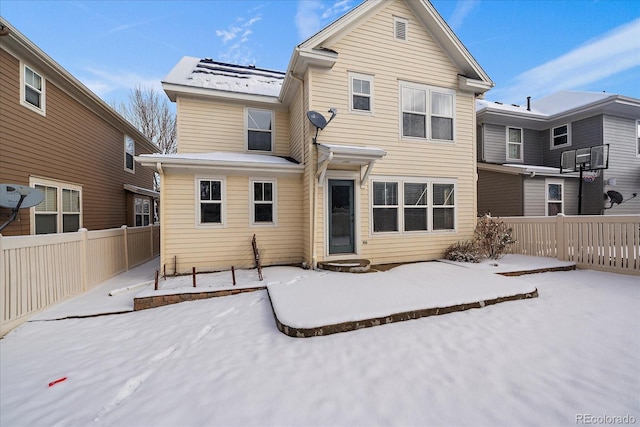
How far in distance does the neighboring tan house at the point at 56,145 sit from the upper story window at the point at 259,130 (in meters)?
5.32

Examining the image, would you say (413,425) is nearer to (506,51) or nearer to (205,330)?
(205,330)

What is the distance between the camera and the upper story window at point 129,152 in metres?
11.9

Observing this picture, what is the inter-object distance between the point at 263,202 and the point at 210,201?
137 cm

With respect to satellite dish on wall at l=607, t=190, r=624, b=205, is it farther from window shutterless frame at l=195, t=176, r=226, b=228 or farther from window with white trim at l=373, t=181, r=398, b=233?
window shutterless frame at l=195, t=176, r=226, b=228

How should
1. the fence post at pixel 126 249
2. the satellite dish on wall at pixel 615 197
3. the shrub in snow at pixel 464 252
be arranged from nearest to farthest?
1. the shrub in snow at pixel 464 252
2. the fence post at pixel 126 249
3. the satellite dish on wall at pixel 615 197

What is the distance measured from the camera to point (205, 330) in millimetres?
3947

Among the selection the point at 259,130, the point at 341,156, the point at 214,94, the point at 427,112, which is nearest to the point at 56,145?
the point at 214,94

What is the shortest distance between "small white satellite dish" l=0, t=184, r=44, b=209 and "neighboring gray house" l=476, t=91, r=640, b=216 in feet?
48.3

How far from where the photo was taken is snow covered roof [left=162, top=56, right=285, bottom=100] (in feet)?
26.0

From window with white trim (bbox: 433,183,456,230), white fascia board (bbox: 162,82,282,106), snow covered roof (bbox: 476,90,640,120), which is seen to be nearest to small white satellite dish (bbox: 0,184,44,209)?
white fascia board (bbox: 162,82,282,106)

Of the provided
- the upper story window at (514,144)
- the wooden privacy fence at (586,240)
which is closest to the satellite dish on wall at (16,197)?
the wooden privacy fence at (586,240)

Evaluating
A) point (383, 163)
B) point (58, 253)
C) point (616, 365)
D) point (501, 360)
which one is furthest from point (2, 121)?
point (616, 365)

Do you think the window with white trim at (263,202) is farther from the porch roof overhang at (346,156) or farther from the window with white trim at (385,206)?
the window with white trim at (385,206)

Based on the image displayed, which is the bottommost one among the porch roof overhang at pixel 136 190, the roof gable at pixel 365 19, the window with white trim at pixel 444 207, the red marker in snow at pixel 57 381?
the red marker in snow at pixel 57 381
